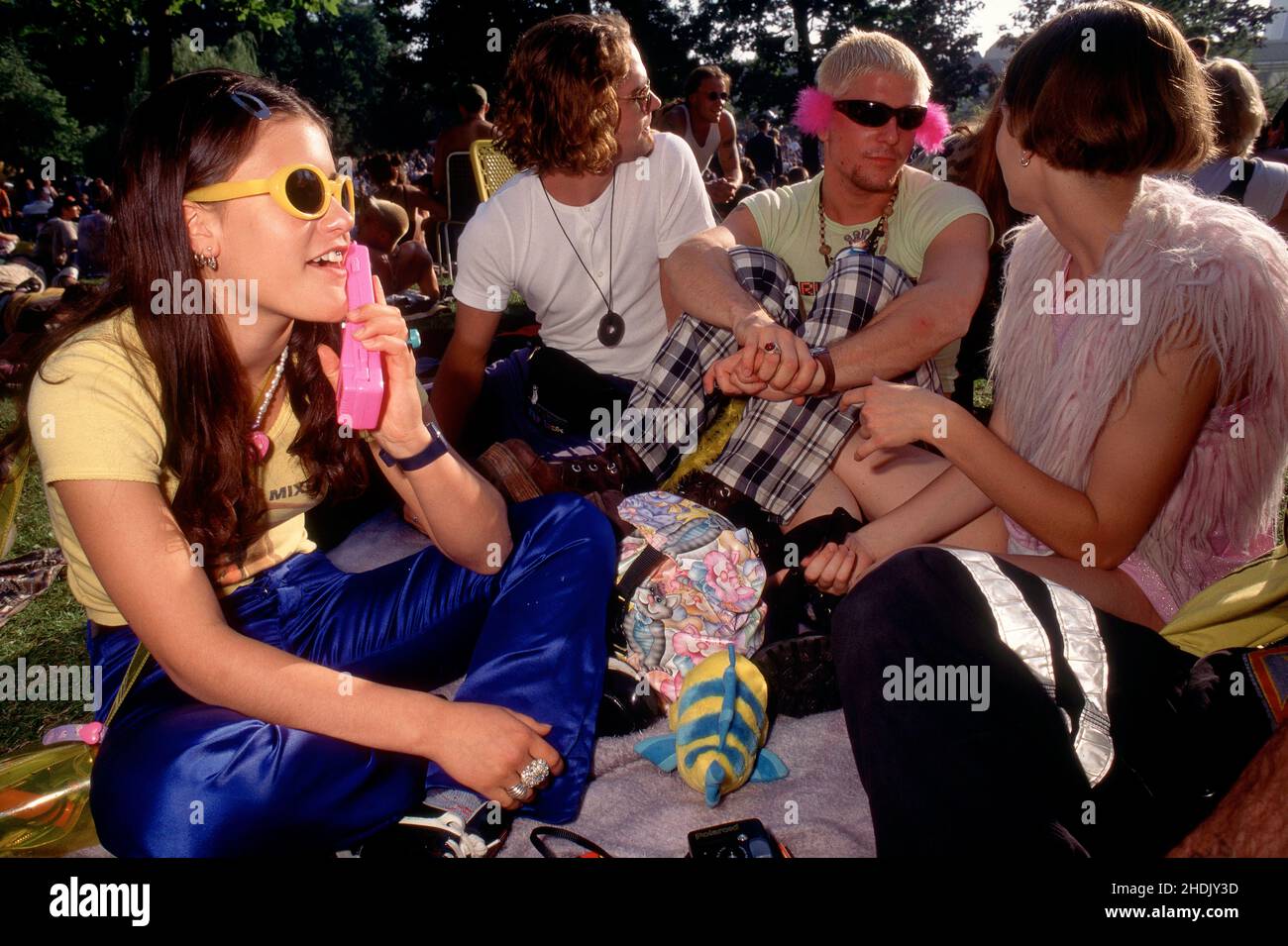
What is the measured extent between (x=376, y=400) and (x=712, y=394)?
1401 millimetres

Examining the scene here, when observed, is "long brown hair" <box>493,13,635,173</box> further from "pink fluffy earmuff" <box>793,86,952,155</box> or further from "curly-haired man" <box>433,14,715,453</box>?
"pink fluffy earmuff" <box>793,86,952,155</box>

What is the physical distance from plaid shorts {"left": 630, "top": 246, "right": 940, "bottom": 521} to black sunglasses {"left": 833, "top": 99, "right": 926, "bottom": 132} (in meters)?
0.55

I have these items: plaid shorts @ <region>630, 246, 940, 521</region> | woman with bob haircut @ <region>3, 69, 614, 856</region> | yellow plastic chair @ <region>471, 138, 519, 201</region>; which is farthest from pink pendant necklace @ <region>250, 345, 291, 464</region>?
yellow plastic chair @ <region>471, 138, 519, 201</region>

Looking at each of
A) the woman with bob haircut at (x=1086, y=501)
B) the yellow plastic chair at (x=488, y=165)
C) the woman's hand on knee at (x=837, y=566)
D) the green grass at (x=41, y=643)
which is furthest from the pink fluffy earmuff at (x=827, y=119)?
the yellow plastic chair at (x=488, y=165)

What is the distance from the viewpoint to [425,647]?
7.15 feet

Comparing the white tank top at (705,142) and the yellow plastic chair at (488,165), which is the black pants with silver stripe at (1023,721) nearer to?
the yellow plastic chair at (488,165)

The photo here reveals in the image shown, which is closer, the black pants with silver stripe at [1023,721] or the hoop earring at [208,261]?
the black pants with silver stripe at [1023,721]

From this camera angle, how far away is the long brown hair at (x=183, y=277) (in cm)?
174

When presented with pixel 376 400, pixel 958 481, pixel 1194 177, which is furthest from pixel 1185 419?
pixel 1194 177

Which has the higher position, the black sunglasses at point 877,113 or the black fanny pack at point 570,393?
the black sunglasses at point 877,113

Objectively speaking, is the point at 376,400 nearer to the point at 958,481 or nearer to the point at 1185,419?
the point at 958,481

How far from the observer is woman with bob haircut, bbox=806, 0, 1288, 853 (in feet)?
4.29

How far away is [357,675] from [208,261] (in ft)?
3.46

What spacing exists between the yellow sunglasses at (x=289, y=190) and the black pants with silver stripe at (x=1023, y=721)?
4.64 ft
